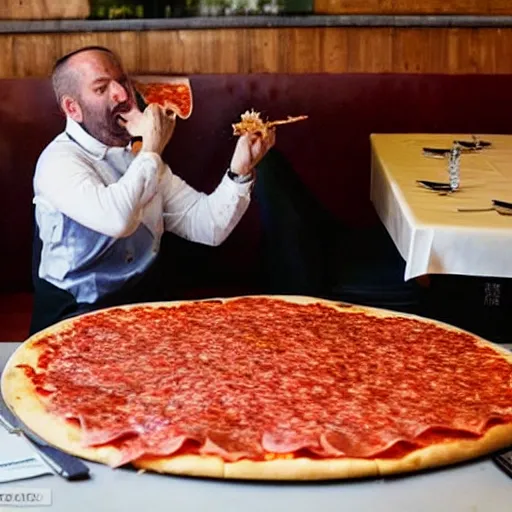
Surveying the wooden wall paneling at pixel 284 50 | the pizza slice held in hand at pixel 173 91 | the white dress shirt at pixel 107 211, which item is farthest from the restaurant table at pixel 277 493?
the wooden wall paneling at pixel 284 50

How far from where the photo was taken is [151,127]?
9.81 feet

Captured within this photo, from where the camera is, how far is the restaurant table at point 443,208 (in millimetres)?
2568

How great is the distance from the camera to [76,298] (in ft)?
9.75

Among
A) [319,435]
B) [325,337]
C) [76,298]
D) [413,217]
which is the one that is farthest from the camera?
[76,298]

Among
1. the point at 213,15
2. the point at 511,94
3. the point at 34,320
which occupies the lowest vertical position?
the point at 34,320

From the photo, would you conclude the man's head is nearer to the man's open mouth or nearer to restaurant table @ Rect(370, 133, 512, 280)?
the man's open mouth

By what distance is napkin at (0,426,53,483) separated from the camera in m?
1.46

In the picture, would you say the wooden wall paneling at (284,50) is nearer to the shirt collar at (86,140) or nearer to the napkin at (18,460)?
the shirt collar at (86,140)

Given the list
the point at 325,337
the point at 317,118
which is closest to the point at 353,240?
the point at 317,118

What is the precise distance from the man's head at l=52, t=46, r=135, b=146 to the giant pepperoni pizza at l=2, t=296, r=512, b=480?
0.95 m

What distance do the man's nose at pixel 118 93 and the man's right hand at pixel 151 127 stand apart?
0.05 meters

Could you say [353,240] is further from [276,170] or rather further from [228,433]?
[228,433]

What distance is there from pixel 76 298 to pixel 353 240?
1.34 metres

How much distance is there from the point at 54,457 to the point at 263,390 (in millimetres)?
396
